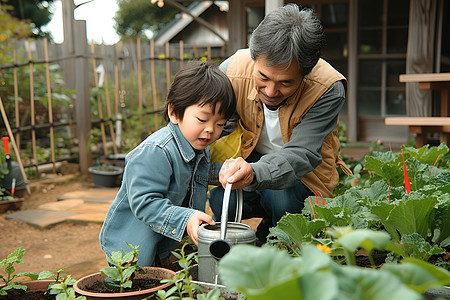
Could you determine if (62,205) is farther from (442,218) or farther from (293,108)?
(442,218)

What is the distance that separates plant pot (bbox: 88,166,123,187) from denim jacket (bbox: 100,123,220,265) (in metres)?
3.31

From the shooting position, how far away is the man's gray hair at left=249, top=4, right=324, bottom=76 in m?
1.64

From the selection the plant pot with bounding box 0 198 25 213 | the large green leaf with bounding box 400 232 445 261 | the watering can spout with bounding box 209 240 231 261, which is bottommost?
the plant pot with bounding box 0 198 25 213

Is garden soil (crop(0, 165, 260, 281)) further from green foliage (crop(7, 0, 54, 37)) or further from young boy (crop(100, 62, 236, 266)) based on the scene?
green foliage (crop(7, 0, 54, 37))

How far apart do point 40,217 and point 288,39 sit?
9.36ft

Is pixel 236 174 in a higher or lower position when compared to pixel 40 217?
higher

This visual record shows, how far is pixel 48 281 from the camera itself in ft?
4.53

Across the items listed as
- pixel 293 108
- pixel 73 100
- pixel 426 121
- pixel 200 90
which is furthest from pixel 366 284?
pixel 73 100

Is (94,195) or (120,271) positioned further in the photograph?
(94,195)

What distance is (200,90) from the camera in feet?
5.49

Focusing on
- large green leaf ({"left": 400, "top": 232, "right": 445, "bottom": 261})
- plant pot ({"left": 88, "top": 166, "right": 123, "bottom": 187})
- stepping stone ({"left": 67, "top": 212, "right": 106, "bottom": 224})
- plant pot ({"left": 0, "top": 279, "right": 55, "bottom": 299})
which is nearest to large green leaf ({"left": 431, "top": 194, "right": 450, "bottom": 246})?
large green leaf ({"left": 400, "top": 232, "right": 445, "bottom": 261})

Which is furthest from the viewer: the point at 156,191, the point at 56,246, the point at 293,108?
the point at 56,246

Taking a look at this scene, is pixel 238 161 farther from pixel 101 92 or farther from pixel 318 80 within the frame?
pixel 101 92

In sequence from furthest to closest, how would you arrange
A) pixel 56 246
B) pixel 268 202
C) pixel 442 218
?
1. pixel 56 246
2. pixel 268 202
3. pixel 442 218
